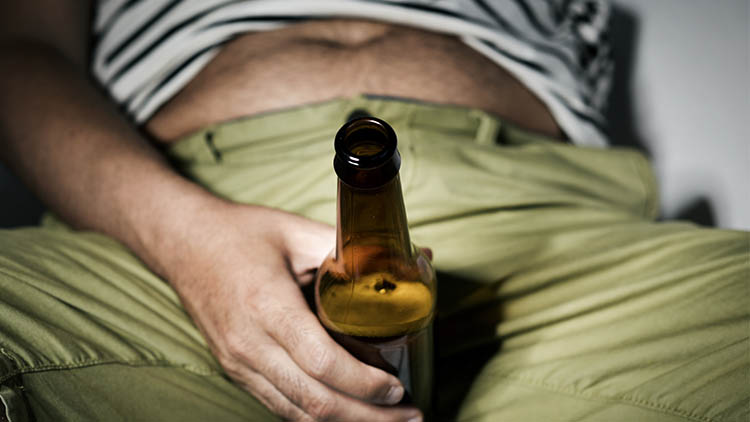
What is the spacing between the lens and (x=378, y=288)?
455 millimetres

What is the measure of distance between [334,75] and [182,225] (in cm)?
28

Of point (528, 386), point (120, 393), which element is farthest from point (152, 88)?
point (528, 386)

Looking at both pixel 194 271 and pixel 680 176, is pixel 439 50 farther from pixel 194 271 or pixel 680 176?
pixel 680 176

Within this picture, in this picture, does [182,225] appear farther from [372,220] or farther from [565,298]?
[565,298]

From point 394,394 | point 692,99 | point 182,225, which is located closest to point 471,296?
point 394,394

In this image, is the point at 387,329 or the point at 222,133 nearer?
the point at 387,329

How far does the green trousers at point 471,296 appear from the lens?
47 cm

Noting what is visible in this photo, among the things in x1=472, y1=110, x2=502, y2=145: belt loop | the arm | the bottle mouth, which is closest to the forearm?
the arm

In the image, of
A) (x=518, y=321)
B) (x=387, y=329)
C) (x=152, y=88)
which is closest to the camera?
(x=387, y=329)

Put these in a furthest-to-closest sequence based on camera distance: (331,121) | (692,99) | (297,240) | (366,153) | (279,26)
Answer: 1. (692,99)
2. (279,26)
3. (331,121)
4. (297,240)
5. (366,153)

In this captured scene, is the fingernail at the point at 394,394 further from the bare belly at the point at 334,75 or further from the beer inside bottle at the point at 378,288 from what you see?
the bare belly at the point at 334,75

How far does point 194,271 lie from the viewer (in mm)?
542

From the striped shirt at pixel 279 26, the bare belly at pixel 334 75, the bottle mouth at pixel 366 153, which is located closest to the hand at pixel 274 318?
the bottle mouth at pixel 366 153

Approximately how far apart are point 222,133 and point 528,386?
445mm
